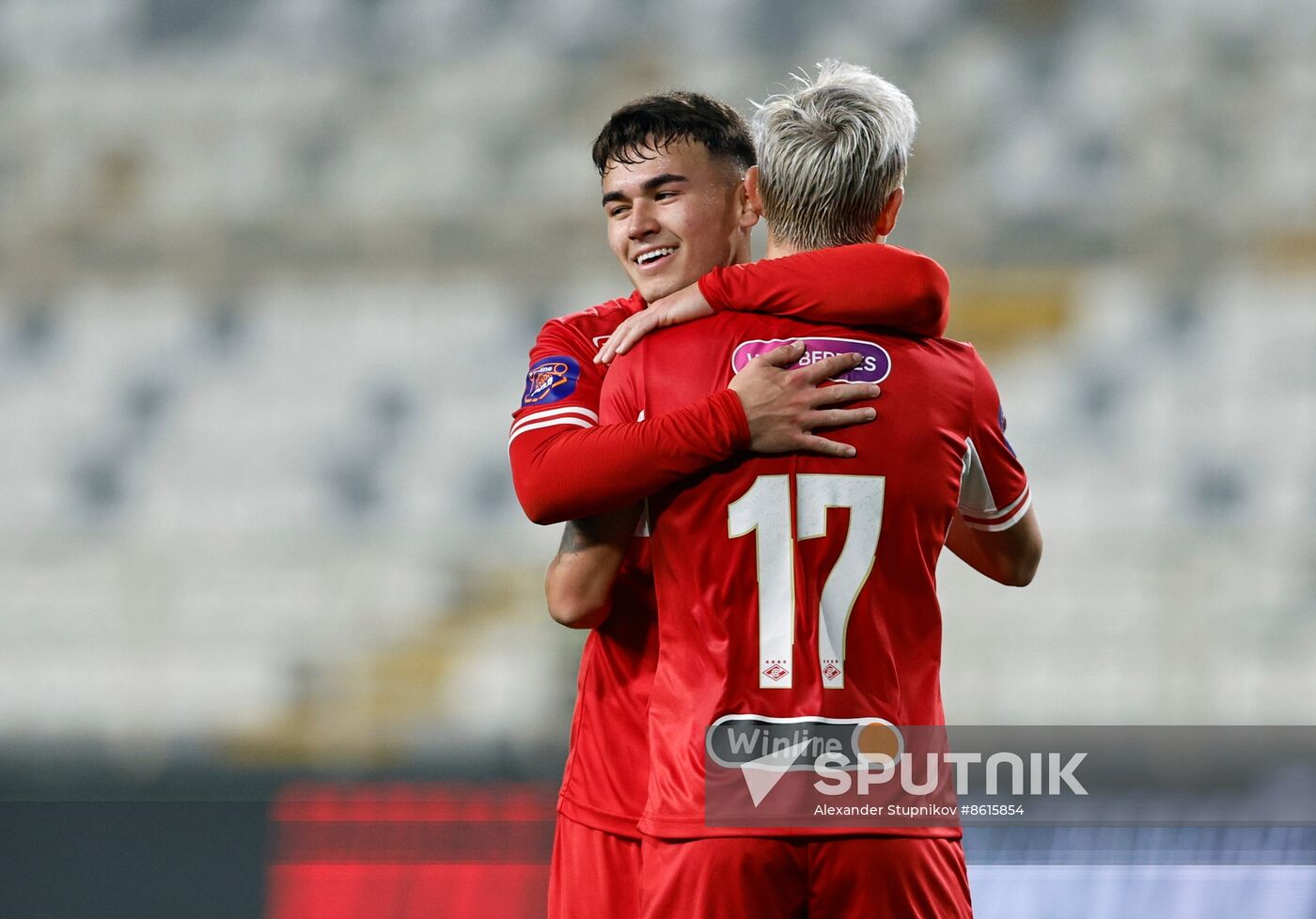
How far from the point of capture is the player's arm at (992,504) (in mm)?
1608

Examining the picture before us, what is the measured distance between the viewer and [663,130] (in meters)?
2.04

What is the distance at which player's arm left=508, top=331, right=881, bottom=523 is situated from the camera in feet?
4.71

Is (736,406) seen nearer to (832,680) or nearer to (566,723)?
(832,680)

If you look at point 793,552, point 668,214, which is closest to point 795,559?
point 793,552

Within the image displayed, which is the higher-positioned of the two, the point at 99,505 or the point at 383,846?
the point at 99,505

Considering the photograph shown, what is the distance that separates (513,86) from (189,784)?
9.80 feet

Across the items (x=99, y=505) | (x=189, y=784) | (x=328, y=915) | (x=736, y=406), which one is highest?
(x=99, y=505)

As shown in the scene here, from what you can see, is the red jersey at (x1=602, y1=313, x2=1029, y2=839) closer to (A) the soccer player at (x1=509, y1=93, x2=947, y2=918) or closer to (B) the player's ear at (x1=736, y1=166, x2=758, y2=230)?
(A) the soccer player at (x1=509, y1=93, x2=947, y2=918)

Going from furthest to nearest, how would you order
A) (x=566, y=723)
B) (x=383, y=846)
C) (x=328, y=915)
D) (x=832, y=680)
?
(x=566, y=723) → (x=383, y=846) → (x=328, y=915) → (x=832, y=680)

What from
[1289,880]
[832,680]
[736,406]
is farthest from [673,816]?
[1289,880]

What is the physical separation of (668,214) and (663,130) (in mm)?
139

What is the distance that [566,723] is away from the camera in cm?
483

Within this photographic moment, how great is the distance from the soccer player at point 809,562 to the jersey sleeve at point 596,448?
0.04 m

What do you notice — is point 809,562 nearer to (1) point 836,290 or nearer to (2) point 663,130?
(1) point 836,290
